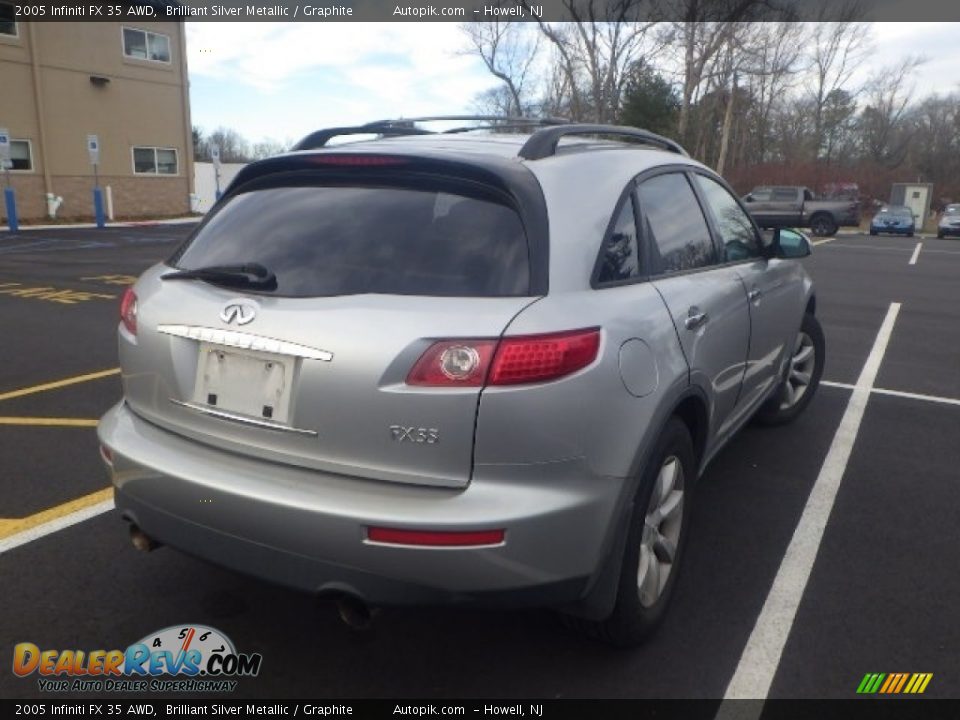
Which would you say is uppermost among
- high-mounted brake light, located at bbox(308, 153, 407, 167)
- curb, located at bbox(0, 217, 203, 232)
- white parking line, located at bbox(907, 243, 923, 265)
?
high-mounted brake light, located at bbox(308, 153, 407, 167)

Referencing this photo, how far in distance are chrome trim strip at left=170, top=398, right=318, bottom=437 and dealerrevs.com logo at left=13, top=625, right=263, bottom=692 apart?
34.3 inches

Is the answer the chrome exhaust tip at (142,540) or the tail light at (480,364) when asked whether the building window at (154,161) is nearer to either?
the chrome exhaust tip at (142,540)

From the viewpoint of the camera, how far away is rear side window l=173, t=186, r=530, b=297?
7.46ft

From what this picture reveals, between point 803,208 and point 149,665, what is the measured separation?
3036 cm

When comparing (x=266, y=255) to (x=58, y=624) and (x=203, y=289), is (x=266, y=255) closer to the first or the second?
(x=203, y=289)

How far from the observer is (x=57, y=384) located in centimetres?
582


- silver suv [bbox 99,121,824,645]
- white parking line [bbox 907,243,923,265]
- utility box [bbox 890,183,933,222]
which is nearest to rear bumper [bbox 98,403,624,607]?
silver suv [bbox 99,121,824,645]

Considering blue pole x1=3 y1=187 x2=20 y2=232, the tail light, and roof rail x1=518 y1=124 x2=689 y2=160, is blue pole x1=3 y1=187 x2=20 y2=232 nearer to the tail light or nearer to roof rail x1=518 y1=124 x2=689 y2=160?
roof rail x1=518 y1=124 x2=689 y2=160

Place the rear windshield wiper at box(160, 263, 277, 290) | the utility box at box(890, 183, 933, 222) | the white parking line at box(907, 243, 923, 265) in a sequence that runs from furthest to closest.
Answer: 1. the utility box at box(890, 183, 933, 222)
2. the white parking line at box(907, 243, 923, 265)
3. the rear windshield wiper at box(160, 263, 277, 290)

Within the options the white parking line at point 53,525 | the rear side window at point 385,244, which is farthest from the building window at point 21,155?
the rear side window at point 385,244

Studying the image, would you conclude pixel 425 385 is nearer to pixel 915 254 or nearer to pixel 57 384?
pixel 57 384

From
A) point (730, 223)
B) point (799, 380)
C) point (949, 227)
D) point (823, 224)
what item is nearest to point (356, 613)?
point (730, 223)

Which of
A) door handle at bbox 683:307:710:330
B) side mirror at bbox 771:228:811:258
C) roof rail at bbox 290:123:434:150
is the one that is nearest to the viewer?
door handle at bbox 683:307:710:330

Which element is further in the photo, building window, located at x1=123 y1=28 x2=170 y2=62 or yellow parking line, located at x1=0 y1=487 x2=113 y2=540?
building window, located at x1=123 y1=28 x2=170 y2=62
